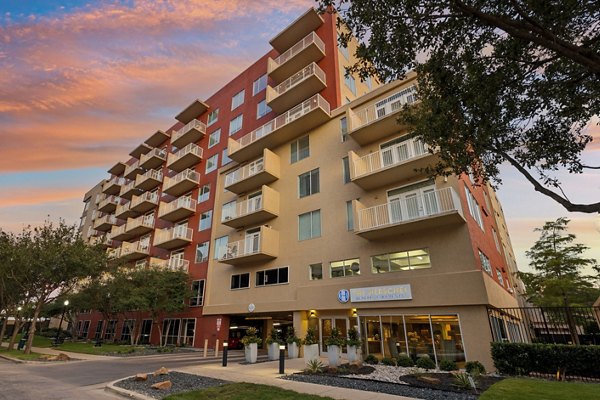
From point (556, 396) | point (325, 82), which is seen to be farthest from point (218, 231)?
point (556, 396)

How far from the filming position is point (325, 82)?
25.3 meters

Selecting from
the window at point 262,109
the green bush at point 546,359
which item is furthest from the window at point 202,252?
the green bush at point 546,359

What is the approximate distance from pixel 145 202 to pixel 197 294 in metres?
16.6

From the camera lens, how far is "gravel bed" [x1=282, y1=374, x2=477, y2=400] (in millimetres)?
9023

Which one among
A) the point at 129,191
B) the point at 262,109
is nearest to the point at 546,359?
the point at 262,109

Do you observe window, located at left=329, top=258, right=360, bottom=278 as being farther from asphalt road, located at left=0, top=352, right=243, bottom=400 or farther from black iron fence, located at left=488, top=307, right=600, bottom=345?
asphalt road, located at left=0, top=352, right=243, bottom=400

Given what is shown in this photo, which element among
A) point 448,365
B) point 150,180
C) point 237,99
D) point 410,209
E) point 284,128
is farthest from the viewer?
point 150,180

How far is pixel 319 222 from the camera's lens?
72.1ft

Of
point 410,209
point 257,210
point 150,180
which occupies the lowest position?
point 410,209

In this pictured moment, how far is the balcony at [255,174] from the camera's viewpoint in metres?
25.7

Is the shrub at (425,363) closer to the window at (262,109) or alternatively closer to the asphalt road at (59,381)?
the asphalt road at (59,381)

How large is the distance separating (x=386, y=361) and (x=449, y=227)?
7208mm

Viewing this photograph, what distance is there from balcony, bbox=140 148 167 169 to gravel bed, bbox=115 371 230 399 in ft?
111

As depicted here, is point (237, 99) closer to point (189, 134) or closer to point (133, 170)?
point (189, 134)
